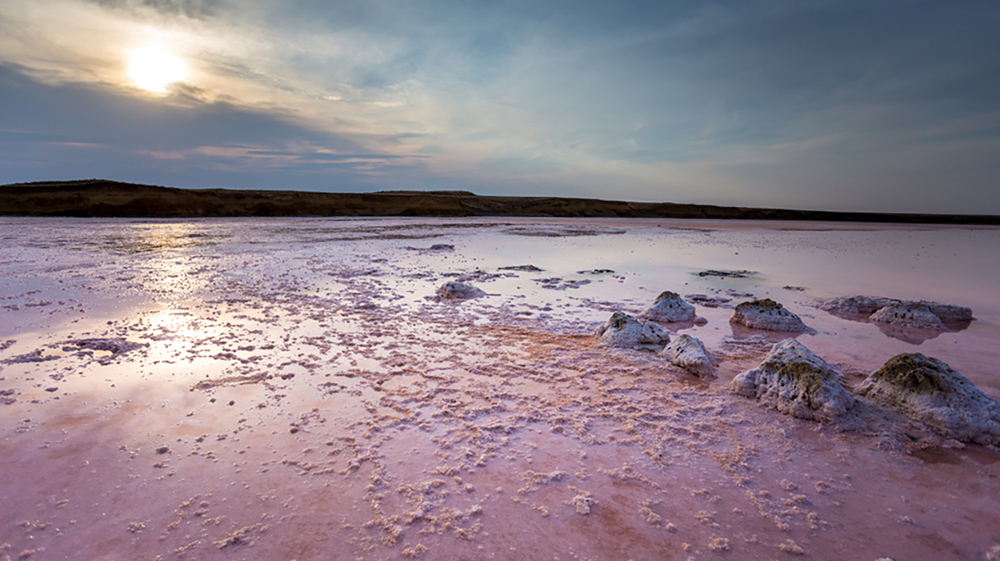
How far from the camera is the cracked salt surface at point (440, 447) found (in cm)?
218

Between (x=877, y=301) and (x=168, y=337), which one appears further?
(x=877, y=301)

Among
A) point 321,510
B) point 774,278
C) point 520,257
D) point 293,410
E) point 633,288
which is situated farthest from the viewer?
point 520,257

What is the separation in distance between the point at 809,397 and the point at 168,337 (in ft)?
21.4

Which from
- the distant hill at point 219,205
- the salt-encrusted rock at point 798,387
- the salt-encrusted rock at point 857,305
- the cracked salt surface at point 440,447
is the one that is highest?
the distant hill at point 219,205

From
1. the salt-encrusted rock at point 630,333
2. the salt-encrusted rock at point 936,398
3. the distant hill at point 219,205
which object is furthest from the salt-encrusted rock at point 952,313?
the distant hill at point 219,205

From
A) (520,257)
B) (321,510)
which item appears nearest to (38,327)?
(321,510)

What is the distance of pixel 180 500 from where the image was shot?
2.40 metres

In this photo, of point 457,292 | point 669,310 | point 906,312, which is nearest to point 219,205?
point 457,292

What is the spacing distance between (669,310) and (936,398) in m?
3.24

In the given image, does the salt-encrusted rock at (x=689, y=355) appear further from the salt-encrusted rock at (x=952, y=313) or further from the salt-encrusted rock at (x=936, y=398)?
the salt-encrusted rock at (x=952, y=313)

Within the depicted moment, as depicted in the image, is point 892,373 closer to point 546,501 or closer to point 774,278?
point 546,501

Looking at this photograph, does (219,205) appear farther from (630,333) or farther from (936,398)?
(936,398)

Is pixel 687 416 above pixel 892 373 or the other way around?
the other way around

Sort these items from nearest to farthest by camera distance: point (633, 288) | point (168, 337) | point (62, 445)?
point (62, 445) < point (168, 337) < point (633, 288)
